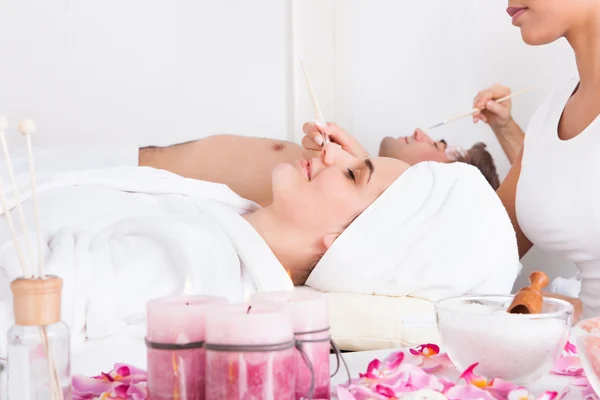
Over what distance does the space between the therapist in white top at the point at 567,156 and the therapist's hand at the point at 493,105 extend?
226 mm

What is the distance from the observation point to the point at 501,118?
6.26 ft

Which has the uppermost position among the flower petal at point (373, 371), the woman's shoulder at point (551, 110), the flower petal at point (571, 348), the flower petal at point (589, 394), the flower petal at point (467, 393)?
the woman's shoulder at point (551, 110)

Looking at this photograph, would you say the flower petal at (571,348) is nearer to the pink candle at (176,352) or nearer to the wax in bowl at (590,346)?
the wax in bowl at (590,346)

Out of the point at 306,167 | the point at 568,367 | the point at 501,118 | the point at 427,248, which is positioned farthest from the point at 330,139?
the point at 568,367

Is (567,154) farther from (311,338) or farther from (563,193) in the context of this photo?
(311,338)

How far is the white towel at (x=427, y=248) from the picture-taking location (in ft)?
4.36

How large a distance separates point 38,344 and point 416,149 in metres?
1.44

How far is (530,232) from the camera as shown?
62.7 inches

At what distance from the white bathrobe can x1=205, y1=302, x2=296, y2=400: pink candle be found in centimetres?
51

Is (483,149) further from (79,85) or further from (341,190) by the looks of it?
(79,85)

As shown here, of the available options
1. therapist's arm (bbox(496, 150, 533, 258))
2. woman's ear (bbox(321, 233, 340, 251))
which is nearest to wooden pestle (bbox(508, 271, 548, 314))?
woman's ear (bbox(321, 233, 340, 251))

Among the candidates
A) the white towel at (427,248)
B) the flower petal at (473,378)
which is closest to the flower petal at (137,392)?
the flower petal at (473,378)

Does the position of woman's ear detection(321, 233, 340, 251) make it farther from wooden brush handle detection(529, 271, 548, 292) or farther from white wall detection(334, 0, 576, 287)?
white wall detection(334, 0, 576, 287)

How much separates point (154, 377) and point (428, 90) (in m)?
1.72
